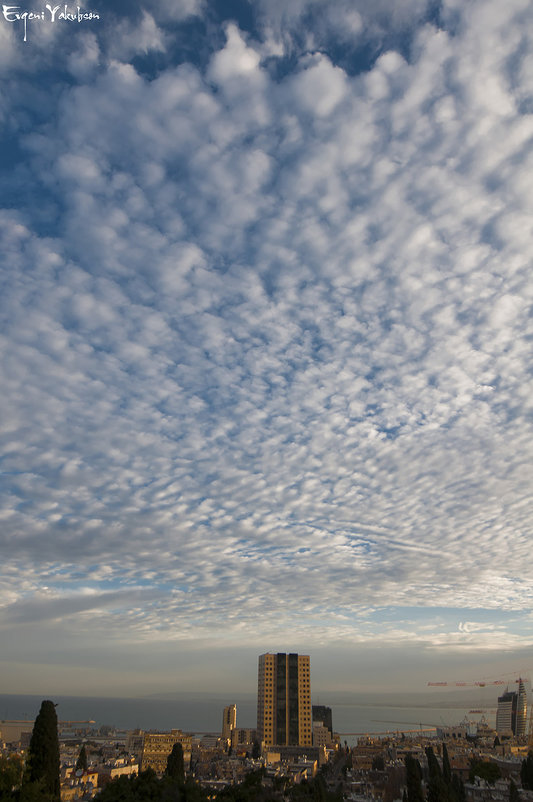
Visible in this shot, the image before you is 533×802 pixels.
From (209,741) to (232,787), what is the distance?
106 metres

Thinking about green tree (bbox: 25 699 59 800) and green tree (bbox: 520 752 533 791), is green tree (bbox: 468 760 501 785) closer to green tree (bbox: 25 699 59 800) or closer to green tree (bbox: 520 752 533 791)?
green tree (bbox: 520 752 533 791)

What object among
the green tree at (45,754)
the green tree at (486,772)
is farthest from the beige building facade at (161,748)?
the green tree at (45,754)

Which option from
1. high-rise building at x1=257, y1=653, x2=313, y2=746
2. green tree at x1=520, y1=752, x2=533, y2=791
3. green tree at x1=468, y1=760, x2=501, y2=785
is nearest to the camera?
green tree at x1=520, y1=752, x2=533, y2=791

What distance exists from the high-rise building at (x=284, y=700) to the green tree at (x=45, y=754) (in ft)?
285

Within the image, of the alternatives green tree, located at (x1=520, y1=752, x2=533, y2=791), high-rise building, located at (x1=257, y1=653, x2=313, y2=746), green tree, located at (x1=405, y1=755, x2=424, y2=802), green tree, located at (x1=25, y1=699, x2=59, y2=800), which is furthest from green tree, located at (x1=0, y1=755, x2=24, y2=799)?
high-rise building, located at (x1=257, y1=653, x2=313, y2=746)

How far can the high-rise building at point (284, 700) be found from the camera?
352 ft

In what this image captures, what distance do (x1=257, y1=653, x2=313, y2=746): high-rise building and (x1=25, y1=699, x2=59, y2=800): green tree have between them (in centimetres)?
8696

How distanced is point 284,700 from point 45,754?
9196 centimetres

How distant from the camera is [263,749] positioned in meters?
93.5

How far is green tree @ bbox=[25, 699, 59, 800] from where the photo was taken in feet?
93.2

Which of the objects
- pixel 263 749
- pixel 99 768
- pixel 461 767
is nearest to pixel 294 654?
pixel 263 749

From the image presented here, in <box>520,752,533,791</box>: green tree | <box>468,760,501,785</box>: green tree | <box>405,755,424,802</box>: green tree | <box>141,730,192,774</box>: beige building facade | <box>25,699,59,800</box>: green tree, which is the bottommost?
<box>141,730,192,774</box>: beige building facade

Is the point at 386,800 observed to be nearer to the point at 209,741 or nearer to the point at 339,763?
the point at 339,763

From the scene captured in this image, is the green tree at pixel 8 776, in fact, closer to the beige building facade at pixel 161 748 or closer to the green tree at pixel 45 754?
the green tree at pixel 45 754
